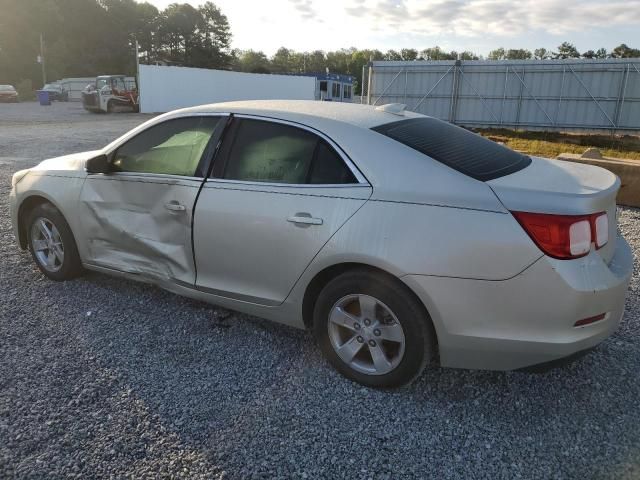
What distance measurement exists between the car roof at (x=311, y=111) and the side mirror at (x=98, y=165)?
2.43ft

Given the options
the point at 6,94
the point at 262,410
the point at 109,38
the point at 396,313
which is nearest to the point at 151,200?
the point at 262,410

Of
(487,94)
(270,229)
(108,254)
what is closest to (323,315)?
(270,229)

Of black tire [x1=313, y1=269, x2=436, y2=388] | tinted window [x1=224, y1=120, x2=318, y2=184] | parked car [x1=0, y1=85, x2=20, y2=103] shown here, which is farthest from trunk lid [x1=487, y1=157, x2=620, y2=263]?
parked car [x1=0, y1=85, x2=20, y2=103]

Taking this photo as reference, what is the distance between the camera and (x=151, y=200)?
12.3 ft

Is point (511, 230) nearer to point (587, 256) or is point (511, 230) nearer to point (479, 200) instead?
point (479, 200)

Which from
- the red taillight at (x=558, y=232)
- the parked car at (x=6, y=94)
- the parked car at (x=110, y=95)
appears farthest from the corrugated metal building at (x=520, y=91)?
the parked car at (x=6, y=94)

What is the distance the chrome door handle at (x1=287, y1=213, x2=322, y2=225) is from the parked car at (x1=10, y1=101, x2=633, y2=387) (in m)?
0.01

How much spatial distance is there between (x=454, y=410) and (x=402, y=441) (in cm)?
42

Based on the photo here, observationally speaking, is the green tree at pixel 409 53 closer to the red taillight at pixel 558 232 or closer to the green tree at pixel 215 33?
the green tree at pixel 215 33

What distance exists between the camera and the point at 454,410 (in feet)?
9.50

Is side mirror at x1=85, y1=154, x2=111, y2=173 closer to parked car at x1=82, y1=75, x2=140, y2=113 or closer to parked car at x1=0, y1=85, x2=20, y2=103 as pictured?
parked car at x1=82, y1=75, x2=140, y2=113

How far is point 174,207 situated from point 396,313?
5.64 feet

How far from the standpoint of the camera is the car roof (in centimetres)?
326

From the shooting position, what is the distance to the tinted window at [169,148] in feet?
12.0
